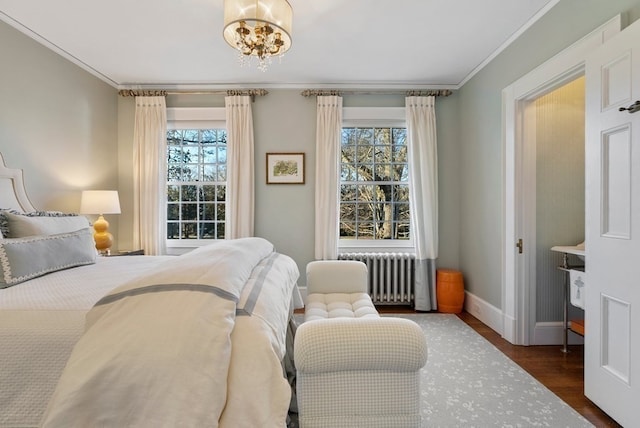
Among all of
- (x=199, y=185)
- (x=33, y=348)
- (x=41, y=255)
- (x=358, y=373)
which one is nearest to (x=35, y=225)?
(x=41, y=255)

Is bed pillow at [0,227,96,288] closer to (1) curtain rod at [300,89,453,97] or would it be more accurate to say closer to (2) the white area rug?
(2) the white area rug

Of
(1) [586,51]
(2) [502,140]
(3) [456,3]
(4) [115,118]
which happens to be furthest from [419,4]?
(4) [115,118]

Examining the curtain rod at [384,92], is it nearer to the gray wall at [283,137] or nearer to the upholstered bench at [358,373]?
the gray wall at [283,137]

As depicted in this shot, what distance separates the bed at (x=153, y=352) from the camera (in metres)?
0.88

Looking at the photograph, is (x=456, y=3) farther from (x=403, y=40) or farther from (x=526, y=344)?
(x=526, y=344)

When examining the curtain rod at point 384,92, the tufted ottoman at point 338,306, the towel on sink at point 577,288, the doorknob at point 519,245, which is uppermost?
the curtain rod at point 384,92

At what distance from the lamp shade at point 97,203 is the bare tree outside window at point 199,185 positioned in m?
0.89

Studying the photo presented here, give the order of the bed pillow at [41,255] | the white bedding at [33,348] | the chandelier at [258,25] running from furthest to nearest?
the chandelier at [258,25]
the bed pillow at [41,255]
the white bedding at [33,348]

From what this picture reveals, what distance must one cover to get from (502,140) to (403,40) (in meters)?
1.35

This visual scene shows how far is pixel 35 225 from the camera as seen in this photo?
2.11m

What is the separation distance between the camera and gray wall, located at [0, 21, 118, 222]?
8.78 ft

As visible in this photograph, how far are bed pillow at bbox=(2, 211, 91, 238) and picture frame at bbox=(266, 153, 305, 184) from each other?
2.10 metres

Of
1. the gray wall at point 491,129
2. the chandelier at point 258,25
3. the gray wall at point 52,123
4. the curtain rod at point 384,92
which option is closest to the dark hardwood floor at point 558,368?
the gray wall at point 491,129

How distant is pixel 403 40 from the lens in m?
2.89
